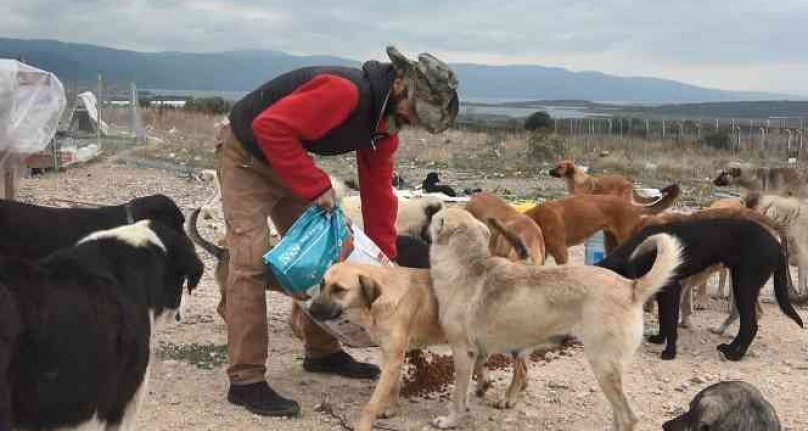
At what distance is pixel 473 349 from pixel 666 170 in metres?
23.3

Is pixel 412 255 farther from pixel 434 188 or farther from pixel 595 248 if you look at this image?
pixel 434 188

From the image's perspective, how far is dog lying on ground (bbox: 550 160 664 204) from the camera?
38.1ft

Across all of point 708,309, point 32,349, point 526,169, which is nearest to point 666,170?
point 526,169

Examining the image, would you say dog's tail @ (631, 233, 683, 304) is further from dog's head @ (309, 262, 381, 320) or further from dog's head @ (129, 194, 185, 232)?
dog's head @ (129, 194, 185, 232)

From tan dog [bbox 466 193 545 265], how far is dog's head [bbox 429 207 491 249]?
3.29 ft

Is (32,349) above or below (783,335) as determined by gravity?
above

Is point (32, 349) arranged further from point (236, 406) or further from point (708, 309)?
point (708, 309)

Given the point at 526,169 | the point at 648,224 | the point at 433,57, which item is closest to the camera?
the point at 433,57

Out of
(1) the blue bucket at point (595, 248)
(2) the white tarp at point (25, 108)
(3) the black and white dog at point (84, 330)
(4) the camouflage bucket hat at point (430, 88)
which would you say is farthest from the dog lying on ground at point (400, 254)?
(2) the white tarp at point (25, 108)

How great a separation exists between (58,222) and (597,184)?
771cm

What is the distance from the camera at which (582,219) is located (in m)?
9.25

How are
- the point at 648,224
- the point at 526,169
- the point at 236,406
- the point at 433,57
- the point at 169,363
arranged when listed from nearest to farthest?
the point at 433,57 < the point at 236,406 < the point at 169,363 < the point at 648,224 < the point at 526,169

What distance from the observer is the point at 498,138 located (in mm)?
39719

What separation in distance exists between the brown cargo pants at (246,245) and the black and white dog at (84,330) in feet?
2.87
